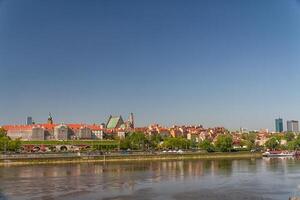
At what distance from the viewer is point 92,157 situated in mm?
42625

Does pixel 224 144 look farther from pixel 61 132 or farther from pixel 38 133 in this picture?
pixel 38 133


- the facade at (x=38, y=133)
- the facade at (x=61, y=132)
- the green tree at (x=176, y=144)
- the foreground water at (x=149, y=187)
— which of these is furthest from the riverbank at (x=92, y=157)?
the facade at (x=61, y=132)

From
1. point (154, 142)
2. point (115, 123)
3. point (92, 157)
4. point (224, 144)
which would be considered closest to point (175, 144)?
point (154, 142)

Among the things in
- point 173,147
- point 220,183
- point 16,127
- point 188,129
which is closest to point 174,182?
point 220,183

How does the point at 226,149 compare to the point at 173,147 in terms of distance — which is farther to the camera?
the point at 173,147

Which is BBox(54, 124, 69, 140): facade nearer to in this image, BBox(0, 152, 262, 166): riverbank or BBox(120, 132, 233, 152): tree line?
BBox(120, 132, 233, 152): tree line

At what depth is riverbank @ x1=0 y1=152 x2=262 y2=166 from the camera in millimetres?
37844

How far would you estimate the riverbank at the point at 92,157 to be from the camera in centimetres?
3784

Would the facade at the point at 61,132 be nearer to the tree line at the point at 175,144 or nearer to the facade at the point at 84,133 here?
the facade at the point at 84,133

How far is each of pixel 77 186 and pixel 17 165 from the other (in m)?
16.8

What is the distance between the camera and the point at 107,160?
4297cm

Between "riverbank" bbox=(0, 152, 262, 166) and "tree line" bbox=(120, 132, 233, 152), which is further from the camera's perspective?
"tree line" bbox=(120, 132, 233, 152)

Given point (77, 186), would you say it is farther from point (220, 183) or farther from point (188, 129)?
point (188, 129)

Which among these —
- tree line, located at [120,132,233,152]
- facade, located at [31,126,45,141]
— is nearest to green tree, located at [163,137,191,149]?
tree line, located at [120,132,233,152]
